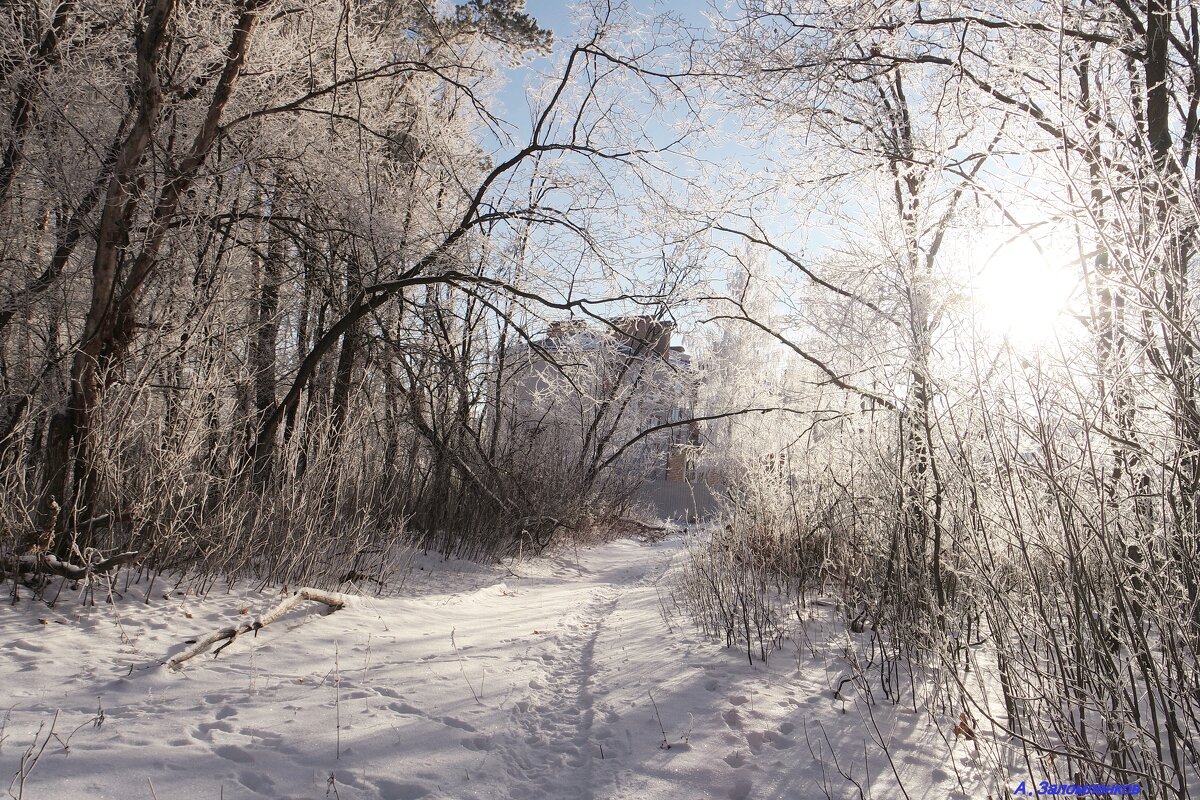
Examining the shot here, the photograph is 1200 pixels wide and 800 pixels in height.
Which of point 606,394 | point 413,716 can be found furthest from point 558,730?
point 606,394

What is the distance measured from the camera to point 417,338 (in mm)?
7855

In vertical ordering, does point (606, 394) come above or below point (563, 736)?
above

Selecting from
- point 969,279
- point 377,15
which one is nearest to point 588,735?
point 969,279

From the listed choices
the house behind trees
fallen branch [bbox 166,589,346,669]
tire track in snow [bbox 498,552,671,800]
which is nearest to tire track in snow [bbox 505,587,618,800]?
tire track in snow [bbox 498,552,671,800]

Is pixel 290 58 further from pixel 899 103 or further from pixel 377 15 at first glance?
pixel 899 103

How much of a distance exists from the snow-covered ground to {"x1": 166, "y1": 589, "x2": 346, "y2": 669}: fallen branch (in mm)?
57

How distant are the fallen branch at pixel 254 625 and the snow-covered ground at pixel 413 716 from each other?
0.06 meters

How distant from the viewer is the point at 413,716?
289 centimetres

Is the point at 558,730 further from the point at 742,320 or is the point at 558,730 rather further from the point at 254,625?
the point at 742,320

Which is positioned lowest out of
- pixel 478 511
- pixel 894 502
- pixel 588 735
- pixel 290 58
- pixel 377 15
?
pixel 588 735

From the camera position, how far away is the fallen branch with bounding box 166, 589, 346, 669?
3.05m

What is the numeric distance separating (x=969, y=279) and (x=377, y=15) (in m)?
7.73

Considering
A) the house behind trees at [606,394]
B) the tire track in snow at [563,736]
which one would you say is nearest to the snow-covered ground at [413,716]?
the tire track in snow at [563,736]

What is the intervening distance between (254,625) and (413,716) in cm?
116
